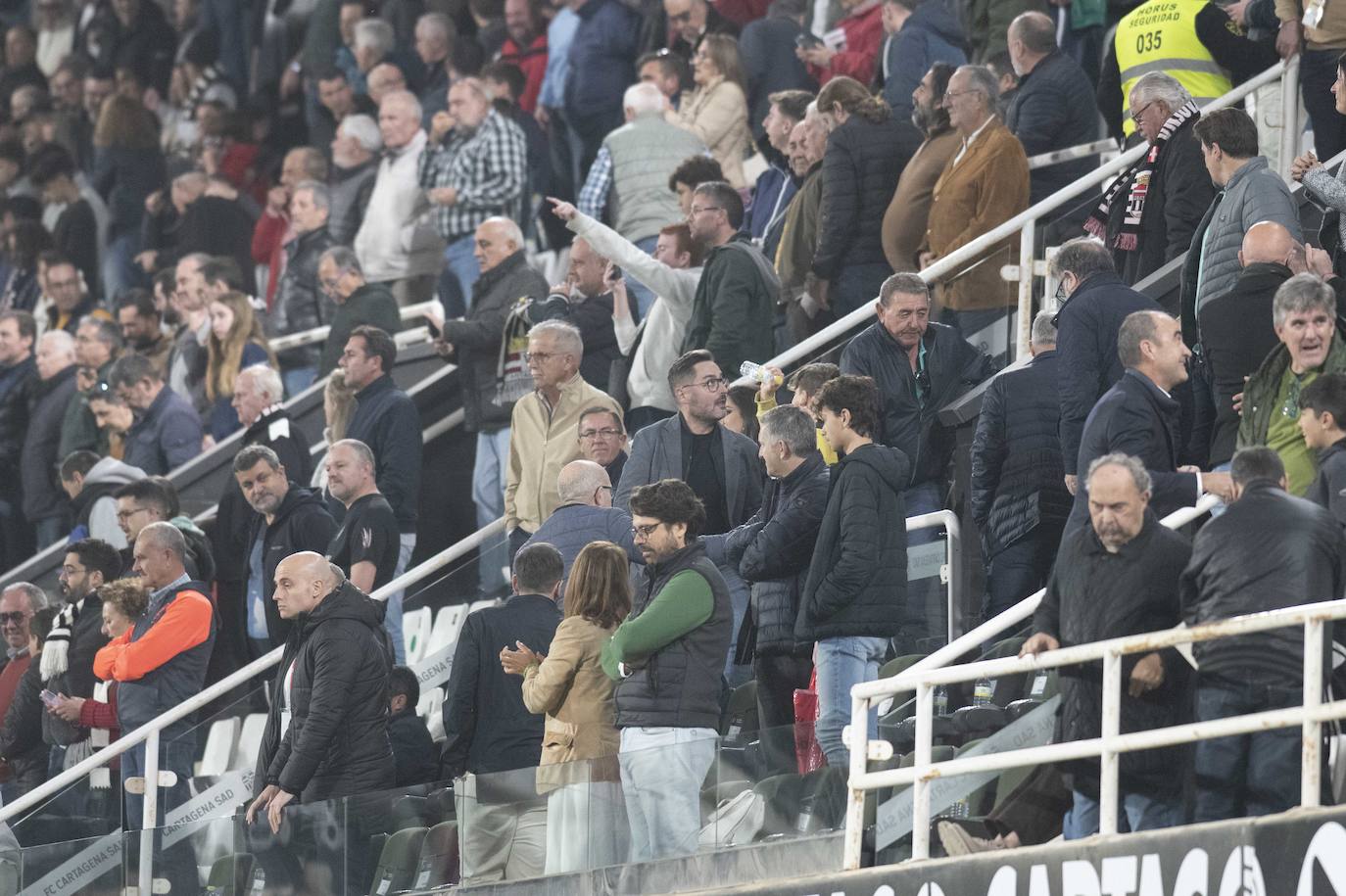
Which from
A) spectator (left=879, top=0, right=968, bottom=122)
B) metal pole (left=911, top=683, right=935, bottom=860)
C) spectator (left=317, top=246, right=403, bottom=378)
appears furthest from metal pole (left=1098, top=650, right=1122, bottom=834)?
spectator (left=317, top=246, right=403, bottom=378)

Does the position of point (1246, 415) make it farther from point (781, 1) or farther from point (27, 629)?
point (781, 1)

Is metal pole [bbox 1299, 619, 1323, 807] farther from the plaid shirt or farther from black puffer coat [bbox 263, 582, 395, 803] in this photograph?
the plaid shirt

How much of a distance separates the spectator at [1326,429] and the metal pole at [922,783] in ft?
4.39

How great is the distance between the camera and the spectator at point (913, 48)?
14.7 m

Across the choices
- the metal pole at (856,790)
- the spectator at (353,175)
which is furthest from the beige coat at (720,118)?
the metal pole at (856,790)

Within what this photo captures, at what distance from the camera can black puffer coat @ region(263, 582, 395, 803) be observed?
34.1 ft

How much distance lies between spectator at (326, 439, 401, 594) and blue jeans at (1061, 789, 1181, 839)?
488 centimetres

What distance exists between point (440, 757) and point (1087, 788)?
344 centimetres

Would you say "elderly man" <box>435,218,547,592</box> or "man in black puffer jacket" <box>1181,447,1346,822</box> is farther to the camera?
"elderly man" <box>435,218,547,592</box>

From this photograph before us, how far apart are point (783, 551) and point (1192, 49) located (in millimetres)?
4207

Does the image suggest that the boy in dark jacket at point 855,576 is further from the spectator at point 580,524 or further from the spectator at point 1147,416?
the spectator at point 580,524

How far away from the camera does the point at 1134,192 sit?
11656 millimetres

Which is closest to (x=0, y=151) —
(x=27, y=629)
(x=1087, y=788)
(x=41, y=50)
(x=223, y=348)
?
(x=41, y=50)

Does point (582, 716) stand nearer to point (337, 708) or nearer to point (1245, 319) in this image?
point (337, 708)
